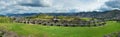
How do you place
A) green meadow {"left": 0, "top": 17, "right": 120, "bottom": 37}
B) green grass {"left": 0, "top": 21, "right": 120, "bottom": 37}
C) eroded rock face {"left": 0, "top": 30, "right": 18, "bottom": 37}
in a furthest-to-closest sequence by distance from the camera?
1. green grass {"left": 0, "top": 21, "right": 120, "bottom": 37}
2. green meadow {"left": 0, "top": 17, "right": 120, "bottom": 37}
3. eroded rock face {"left": 0, "top": 30, "right": 18, "bottom": 37}

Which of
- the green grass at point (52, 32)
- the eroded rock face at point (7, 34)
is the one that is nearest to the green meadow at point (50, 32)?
the green grass at point (52, 32)

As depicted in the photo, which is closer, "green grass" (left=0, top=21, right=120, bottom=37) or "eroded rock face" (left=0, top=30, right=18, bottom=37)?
"eroded rock face" (left=0, top=30, right=18, bottom=37)

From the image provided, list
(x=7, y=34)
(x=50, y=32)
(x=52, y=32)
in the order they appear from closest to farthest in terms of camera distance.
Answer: (x=7, y=34) → (x=50, y=32) → (x=52, y=32)

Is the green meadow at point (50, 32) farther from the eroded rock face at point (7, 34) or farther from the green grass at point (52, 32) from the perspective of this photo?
the eroded rock face at point (7, 34)

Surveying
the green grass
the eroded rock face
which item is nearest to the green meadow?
the green grass

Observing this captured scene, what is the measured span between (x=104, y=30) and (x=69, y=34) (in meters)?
20.4

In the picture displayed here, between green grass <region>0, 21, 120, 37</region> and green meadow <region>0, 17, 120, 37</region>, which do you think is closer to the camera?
green meadow <region>0, 17, 120, 37</region>

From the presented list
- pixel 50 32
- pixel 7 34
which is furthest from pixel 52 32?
pixel 7 34

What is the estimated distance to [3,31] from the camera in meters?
105

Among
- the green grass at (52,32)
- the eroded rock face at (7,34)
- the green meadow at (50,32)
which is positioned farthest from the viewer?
the green grass at (52,32)

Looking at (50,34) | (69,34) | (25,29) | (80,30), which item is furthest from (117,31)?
(25,29)

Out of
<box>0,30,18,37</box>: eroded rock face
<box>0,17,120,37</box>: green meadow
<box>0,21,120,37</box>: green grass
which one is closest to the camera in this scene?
<box>0,30,18,37</box>: eroded rock face

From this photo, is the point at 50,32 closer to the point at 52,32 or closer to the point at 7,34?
the point at 52,32

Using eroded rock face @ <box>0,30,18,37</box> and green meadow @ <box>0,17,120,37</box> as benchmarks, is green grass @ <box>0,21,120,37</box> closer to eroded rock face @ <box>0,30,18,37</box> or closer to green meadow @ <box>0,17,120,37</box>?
green meadow @ <box>0,17,120,37</box>
